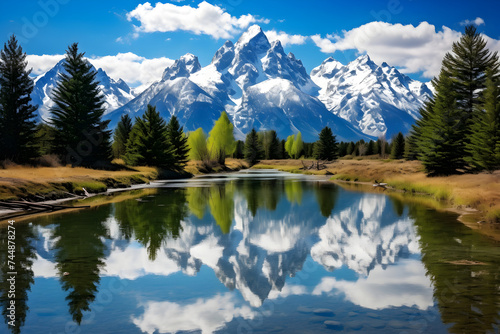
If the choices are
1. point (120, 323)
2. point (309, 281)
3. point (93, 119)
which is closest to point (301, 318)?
point (309, 281)

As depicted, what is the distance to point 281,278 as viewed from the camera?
36.2 feet

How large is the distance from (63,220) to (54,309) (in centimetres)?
1297

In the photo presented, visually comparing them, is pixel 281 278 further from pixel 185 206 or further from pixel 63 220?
pixel 185 206

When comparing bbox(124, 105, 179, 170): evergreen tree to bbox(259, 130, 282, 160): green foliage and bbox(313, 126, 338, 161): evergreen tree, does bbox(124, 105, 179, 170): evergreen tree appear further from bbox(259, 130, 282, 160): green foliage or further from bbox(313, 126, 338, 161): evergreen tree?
bbox(259, 130, 282, 160): green foliage

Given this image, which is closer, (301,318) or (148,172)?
(301,318)

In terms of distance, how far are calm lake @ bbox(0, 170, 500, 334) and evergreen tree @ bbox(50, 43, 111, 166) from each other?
35.5 meters

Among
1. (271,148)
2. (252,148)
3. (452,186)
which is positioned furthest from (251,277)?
(271,148)

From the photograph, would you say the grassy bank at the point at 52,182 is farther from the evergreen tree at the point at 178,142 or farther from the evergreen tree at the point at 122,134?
the evergreen tree at the point at 122,134

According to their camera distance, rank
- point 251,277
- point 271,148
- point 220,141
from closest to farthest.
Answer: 1. point 251,277
2. point 220,141
3. point 271,148

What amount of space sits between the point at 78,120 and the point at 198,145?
41362 mm

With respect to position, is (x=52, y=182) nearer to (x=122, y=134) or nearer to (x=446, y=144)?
(x=446, y=144)

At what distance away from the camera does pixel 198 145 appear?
3688 inches

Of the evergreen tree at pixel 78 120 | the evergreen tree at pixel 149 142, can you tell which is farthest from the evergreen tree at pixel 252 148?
the evergreen tree at pixel 78 120

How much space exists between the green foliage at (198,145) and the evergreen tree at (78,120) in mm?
36325
